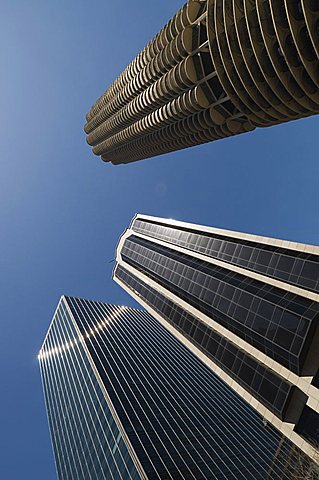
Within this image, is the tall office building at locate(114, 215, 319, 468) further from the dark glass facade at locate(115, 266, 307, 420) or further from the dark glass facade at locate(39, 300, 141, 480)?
the dark glass facade at locate(39, 300, 141, 480)

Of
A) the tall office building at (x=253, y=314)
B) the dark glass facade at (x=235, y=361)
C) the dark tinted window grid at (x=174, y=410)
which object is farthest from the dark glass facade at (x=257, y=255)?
the dark tinted window grid at (x=174, y=410)

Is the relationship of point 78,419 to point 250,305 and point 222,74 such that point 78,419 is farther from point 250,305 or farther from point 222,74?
point 222,74

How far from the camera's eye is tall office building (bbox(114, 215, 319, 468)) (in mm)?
41719

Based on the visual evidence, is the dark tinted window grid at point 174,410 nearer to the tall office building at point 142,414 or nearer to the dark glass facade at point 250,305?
the tall office building at point 142,414

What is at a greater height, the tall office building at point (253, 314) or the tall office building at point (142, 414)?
the tall office building at point (253, 314)

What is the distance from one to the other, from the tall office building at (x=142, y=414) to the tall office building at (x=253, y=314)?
9160 mm

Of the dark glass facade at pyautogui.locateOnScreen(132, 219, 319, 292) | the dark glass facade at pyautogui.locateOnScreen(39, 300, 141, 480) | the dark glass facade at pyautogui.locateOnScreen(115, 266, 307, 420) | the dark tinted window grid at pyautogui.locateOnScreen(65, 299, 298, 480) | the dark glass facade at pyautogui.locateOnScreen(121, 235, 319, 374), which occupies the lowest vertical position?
the dark glass facade at pyautogui.locateOnScreen(39, 300, 141, 480)

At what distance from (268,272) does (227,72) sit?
3148 centimetres

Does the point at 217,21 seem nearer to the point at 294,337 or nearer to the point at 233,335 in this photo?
the point at 294,337

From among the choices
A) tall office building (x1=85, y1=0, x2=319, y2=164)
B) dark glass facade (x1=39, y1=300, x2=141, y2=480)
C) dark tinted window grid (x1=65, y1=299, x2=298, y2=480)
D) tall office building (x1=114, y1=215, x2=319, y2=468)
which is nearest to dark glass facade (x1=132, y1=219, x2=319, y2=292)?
tall office building (x1=114, y1=215, x2=319, y2=468)

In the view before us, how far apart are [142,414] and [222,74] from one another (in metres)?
62.2

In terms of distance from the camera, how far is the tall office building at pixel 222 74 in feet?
93.0

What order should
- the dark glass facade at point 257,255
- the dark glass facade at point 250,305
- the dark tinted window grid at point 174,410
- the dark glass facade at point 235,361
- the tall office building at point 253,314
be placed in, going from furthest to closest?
the dark tinted window grid at point 174,410
the dark glass facade at point 257,255
the dark glass facade at point 235,361
the dark glass facade at point 250,305
the tall office building at point 253,314

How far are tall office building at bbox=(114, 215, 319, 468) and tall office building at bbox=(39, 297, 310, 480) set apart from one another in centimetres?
916
